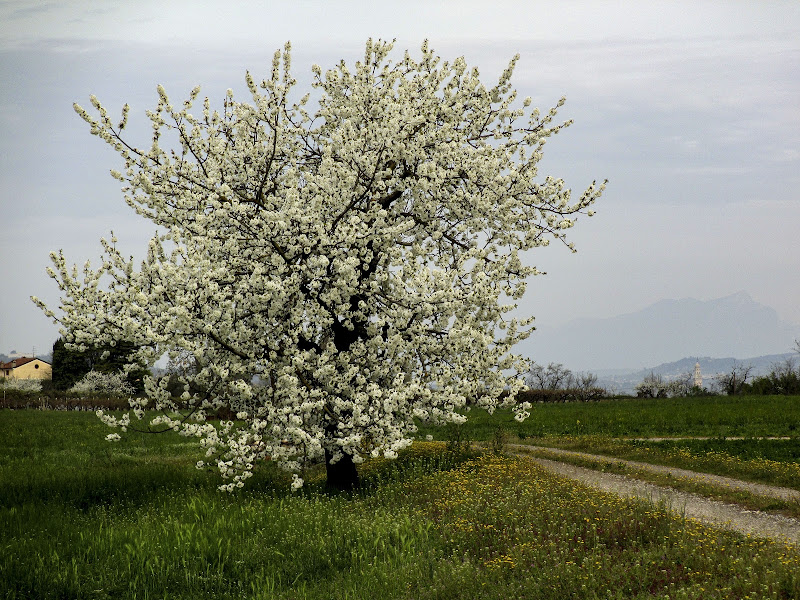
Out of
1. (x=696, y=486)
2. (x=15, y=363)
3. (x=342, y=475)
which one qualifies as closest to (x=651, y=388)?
(x=696, y=486)

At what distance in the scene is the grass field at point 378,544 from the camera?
11883 millimetres

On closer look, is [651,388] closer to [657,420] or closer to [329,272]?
[657,420]

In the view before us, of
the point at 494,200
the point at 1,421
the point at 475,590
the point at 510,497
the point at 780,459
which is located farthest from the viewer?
the point at 1,421

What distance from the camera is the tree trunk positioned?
20469 mm

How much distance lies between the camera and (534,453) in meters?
26.7

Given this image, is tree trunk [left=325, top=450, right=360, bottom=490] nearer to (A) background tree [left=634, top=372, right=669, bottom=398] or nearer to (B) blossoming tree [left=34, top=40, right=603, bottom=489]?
(B) blossoming tree [left=34, top=40, right=603, bottom=489]

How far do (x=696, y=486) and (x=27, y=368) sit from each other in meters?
151

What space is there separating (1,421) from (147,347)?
28.4 meters

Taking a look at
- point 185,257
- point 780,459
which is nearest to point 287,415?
point 185,257

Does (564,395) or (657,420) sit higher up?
(564,395)

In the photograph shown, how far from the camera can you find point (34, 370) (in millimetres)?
145750

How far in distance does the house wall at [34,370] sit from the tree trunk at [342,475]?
136238mm

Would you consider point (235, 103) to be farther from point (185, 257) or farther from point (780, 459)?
point (780, 459)

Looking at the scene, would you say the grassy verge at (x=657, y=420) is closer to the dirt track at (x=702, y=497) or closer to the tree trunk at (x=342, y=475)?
the dirt track at (x=702, y=497)
